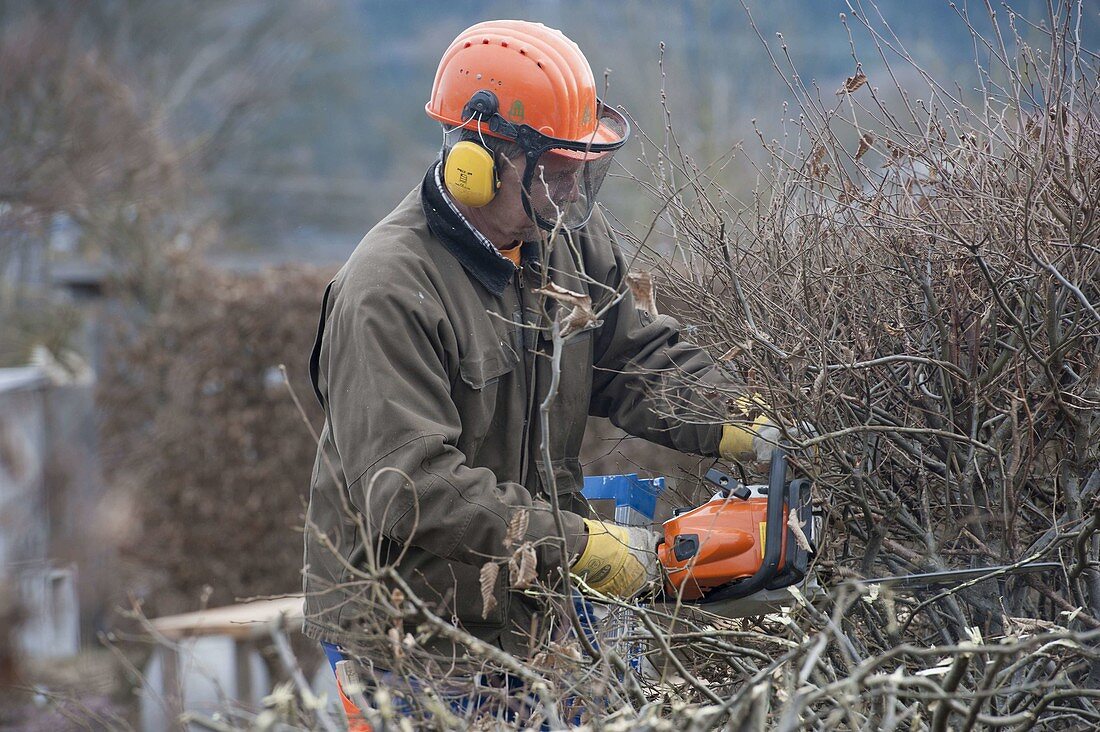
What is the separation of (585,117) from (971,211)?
1006 mm

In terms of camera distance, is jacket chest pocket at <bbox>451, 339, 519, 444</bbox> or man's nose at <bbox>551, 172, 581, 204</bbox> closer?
jacket chest pocket at <bbox>451, 339, 519, 444</bbox>

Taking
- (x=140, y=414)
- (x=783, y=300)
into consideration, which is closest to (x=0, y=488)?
(x=140, y=414)

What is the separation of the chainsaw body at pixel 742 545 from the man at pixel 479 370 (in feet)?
0.32

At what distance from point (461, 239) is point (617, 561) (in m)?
0.90

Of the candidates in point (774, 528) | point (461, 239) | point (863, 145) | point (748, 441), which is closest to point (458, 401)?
point (461, 239)

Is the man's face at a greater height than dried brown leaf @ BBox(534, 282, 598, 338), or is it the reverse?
the man's face

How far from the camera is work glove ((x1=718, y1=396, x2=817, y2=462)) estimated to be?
2.41m

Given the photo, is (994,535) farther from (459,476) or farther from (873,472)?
(459,476)

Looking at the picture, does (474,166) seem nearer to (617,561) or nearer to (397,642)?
(617,561)

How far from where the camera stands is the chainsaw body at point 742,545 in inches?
93.7

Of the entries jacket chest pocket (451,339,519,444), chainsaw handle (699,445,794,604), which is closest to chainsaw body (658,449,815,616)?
chainsaw handle (699,445,794,604)

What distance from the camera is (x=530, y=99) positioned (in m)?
2.78

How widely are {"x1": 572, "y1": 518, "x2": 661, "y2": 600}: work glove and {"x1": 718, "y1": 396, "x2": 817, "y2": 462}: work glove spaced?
352 millimetres

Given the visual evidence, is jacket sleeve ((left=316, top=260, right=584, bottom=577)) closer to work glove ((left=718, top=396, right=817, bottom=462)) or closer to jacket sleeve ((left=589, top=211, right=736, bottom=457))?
work glove ((left=718, top=396, right=817, bottom=462))
